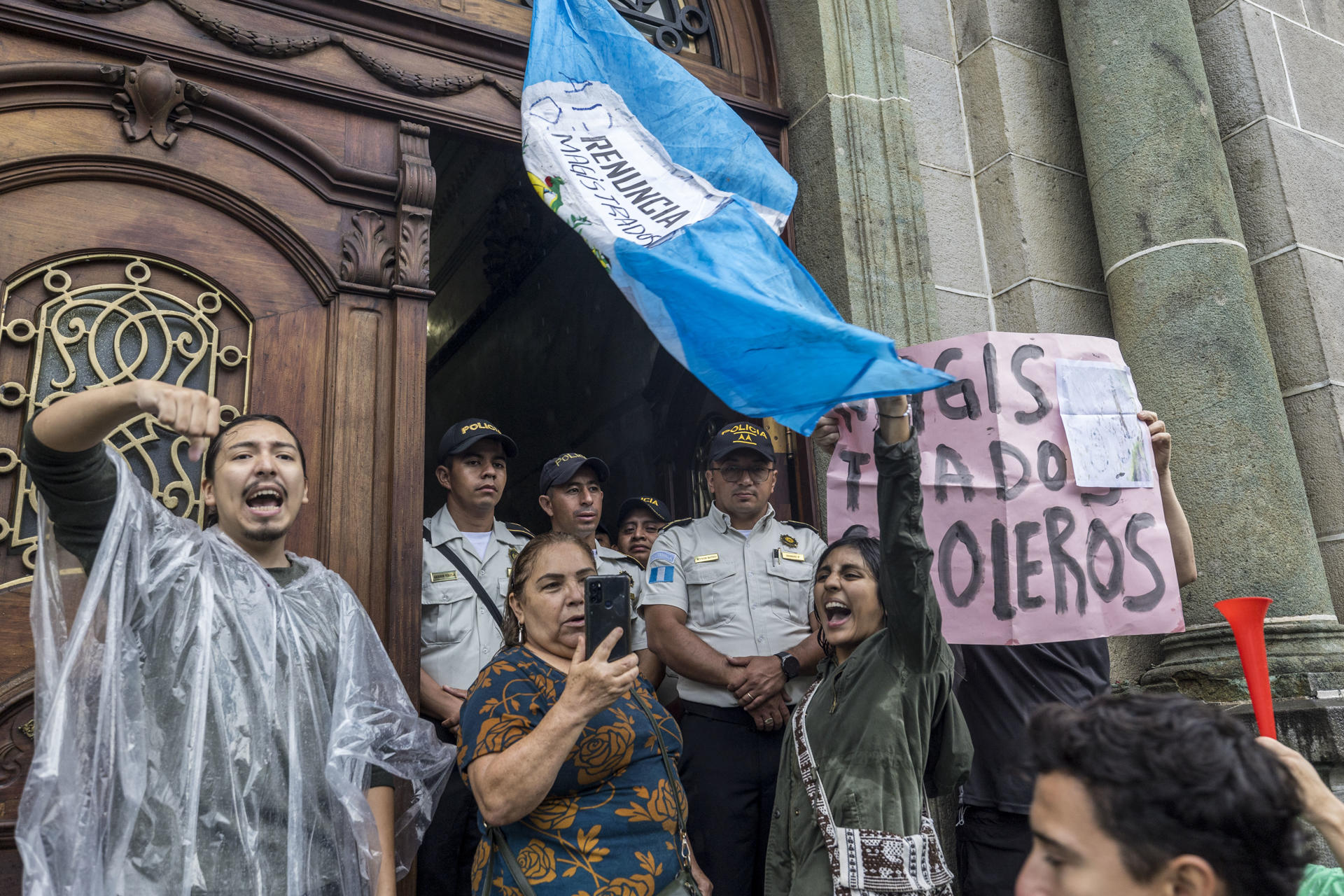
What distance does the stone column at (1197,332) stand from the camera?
401 centimetres

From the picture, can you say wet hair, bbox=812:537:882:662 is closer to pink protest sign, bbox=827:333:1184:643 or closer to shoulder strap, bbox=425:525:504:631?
pink protest sign, bbox=827:333:1184:643

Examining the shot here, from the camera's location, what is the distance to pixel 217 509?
8.05ft

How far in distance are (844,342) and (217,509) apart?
1581 millimetres

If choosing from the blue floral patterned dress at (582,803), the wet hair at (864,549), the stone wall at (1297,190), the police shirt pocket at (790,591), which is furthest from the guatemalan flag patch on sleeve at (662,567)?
the stone wall at (1297,190)

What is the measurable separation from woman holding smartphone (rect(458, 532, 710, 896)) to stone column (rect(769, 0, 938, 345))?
2.20 metres

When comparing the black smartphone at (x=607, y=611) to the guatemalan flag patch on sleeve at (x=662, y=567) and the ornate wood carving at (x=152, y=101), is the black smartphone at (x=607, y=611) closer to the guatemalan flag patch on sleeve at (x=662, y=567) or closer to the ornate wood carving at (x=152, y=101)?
the guatemalan flag patch on sleeve at (x=662, y=567)

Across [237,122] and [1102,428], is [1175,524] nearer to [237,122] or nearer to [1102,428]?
[1102,428]

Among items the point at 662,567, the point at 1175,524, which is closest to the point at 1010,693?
the point at 1175,524

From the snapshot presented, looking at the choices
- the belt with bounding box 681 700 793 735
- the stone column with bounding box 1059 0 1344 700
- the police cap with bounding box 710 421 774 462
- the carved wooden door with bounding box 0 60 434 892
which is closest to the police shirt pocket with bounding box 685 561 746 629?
the belt with bounding box 681 700 793 735

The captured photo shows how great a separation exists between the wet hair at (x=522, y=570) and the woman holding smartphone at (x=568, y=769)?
0.07 meters

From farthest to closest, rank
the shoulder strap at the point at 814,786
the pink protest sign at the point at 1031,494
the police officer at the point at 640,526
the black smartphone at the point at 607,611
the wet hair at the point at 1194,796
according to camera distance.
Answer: the police officer at the point at 640,526, the pink protest sign at the point at 1031,494, the shoulder strap at the point at 814,786, the black smartphone at the point at 607,611, the wet hair at the point at 1194,796

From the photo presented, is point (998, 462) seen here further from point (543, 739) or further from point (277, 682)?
point (277, 682)

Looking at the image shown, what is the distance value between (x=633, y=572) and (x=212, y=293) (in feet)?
6.67

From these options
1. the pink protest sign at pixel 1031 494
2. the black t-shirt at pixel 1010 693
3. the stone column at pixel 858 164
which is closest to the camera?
the pink protest sign at pixel 1031 494
